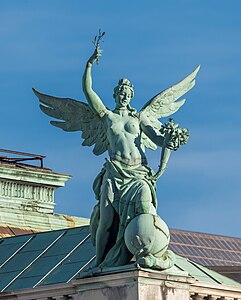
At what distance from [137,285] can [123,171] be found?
347 cm

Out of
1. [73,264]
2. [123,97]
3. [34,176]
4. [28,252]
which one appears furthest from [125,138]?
[34,176]

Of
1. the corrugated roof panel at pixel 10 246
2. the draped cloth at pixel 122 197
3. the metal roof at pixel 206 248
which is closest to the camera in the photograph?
the draped cloth at pixel 122 197

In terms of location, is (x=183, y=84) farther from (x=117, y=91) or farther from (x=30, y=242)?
(x=30, y=242)

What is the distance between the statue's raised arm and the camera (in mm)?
55656

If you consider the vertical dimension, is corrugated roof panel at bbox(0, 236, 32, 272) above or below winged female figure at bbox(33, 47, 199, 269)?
above

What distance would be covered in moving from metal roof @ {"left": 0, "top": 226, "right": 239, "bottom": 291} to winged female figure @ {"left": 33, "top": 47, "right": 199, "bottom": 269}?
504 centimetres

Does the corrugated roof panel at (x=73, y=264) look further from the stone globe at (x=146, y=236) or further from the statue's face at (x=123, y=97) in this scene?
the statue's face at (x=123, y=97)

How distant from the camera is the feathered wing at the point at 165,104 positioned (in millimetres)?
56744

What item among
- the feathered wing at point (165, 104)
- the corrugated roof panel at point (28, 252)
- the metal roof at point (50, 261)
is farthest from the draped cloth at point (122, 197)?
the corrugated roof panel at point (28, 252)

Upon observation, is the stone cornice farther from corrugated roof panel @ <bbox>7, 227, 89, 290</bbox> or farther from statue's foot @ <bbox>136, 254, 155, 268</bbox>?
statue's foot @ <bbox>136, 254, 155, 268</bbox>

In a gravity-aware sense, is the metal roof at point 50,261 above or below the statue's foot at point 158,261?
above

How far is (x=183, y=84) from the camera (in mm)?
58188

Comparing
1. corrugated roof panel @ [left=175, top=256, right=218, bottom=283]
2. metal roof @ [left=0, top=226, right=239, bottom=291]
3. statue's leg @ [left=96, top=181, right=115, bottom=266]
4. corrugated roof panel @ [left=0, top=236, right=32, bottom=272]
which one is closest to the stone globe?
statue's leg @ [left=96, top=181, right=115, bottom=266]

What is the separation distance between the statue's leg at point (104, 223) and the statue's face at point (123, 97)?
2.40 metres
